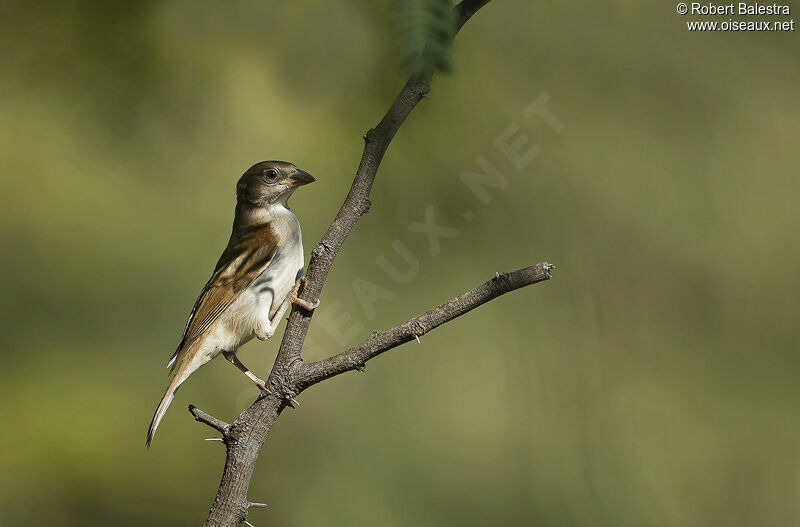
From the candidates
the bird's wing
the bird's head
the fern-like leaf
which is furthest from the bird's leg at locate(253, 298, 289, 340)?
the fern-like leaf

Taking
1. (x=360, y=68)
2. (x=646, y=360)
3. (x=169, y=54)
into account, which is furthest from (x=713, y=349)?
(x=169, y=54)

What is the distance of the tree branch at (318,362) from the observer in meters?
1.37

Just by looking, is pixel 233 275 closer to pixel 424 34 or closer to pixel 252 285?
pixel 252 285

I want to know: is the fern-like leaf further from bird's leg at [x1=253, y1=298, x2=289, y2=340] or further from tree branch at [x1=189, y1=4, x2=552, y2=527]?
bird's leg at [x1=253, y1=298, x2=289, y2=340]

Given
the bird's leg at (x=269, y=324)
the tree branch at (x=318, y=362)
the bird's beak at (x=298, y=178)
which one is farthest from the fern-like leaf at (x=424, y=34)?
the bird's leg at (x=269, y=324)

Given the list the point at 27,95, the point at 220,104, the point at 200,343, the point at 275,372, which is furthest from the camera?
the point at 220,104

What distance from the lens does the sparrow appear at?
2.13 meters

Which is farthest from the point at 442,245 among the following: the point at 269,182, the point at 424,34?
the point at 424,34

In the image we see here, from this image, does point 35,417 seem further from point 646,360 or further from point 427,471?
point 646,360

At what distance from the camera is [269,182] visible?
7.16 ft

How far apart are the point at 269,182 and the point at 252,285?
1.00 feet

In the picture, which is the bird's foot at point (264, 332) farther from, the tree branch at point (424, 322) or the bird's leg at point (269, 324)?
the tree branch at point (424, 322)

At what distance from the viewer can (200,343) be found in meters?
2.14

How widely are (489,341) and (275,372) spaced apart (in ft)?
6.55
